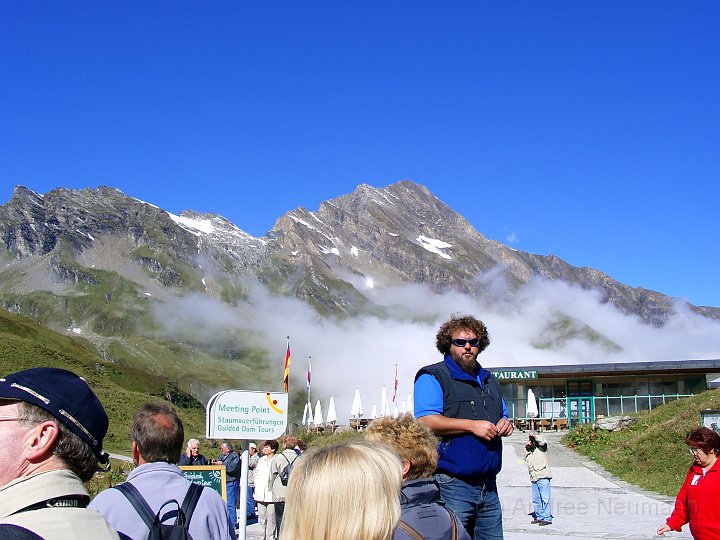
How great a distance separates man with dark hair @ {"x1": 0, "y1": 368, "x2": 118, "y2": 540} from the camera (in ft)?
7.39

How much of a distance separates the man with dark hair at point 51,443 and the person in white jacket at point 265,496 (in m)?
10.7

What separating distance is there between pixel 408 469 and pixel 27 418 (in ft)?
7.24

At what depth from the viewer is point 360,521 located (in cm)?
274

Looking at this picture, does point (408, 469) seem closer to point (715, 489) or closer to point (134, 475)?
point (134, 475)

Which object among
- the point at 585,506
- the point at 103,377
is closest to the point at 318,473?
the point at 585,506

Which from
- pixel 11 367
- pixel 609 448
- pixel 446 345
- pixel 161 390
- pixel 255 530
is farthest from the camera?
pixel 161 390

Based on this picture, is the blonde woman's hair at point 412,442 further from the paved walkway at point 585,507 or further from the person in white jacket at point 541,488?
the person in white jacket at point 541,488

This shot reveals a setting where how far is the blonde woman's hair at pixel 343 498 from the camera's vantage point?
8.99 feet

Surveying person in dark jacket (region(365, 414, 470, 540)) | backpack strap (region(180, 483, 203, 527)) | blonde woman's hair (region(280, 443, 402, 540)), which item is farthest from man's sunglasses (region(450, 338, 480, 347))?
blonde woman's hair (region(280, 443, 402, 540))

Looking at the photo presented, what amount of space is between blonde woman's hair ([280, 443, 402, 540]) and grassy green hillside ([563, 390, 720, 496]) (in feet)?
57.8

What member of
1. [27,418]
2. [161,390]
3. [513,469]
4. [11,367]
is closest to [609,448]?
[513,469]

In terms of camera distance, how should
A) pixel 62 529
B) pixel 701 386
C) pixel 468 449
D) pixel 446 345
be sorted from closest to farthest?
pixel 62 529 < pixel 468 449 < pixel 446 345 < pixel 701 386

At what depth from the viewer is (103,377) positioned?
99000 millimetres

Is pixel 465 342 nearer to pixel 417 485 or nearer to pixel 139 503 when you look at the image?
pixel 417 485
